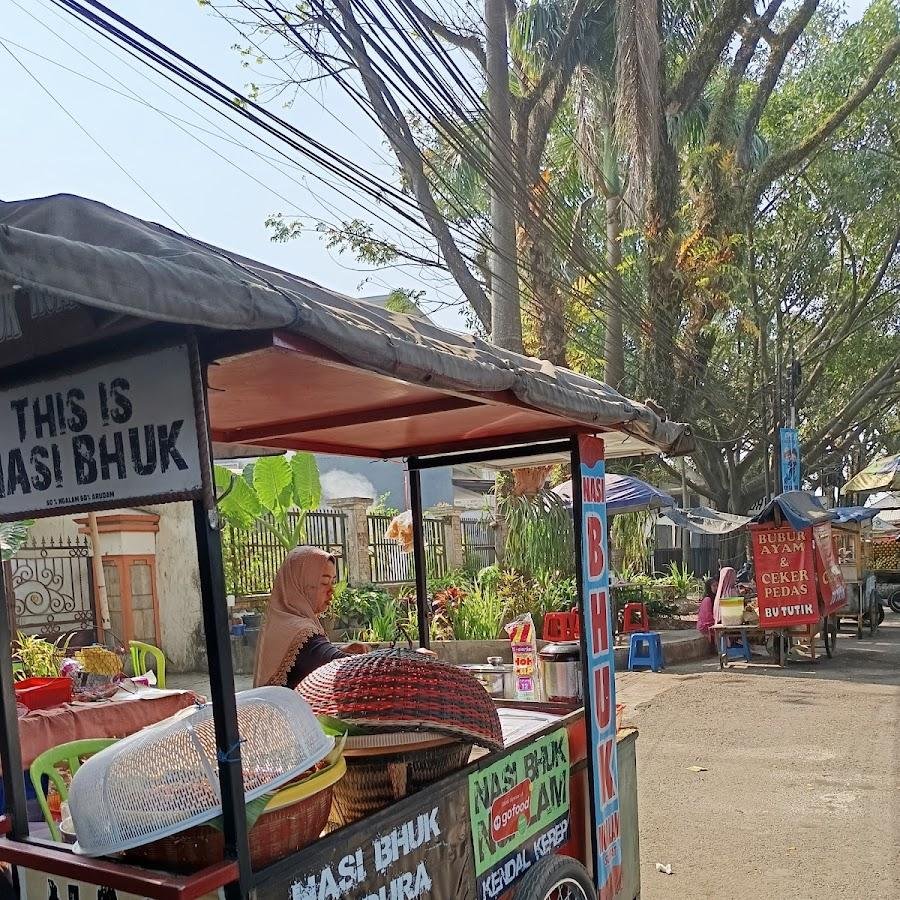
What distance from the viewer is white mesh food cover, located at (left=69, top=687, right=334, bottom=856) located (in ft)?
6.90

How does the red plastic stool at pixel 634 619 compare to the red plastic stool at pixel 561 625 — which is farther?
the red plastic stool at pixel 634 619

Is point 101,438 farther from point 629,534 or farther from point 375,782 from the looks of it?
point 629,534

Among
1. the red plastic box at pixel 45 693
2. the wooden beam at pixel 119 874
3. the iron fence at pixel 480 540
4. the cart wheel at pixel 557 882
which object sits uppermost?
the wooden beam at pixel 119 874

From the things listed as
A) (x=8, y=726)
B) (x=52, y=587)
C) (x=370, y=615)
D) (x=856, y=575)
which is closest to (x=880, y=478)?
(x=856, y=575)

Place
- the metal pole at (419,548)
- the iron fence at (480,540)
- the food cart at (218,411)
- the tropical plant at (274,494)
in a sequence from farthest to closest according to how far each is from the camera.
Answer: the iron fence at (480,540)
the tropical plant at (274,494)
the metal pole at (419,548)
the food cart at (218,411)

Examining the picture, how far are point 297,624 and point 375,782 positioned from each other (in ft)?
3.88

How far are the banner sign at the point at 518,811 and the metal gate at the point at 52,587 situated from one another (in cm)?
874

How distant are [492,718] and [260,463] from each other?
1022 centimetres

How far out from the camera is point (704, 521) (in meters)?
17.5

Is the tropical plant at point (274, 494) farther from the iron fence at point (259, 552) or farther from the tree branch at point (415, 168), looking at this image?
the tree branch at point (415, 168)

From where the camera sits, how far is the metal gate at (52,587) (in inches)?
424

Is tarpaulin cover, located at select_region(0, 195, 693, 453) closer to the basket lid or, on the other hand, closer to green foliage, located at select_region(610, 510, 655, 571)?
Answer: the basket lid

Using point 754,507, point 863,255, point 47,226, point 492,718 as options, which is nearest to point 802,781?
point 492,718

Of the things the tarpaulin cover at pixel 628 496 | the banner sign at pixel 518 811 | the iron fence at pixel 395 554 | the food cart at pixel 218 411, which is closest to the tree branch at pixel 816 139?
the tarpaulin cover at pixel 628 496
